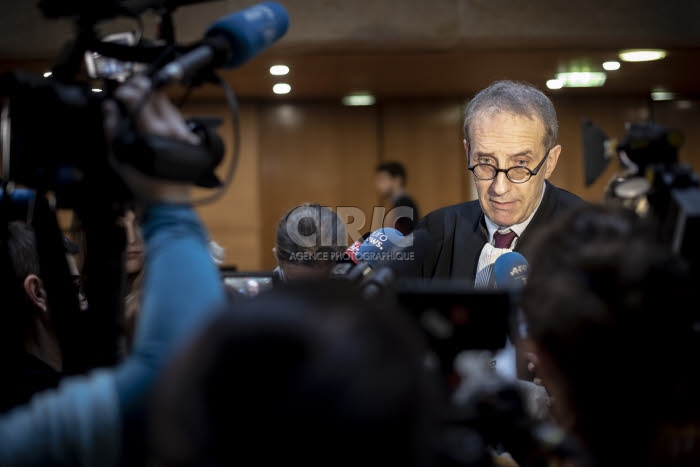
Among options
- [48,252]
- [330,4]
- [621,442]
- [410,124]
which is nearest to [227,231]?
[410,124]

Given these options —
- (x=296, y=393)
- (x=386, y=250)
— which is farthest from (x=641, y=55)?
(x=296, y=393)

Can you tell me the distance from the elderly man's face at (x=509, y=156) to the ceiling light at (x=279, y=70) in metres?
3.49

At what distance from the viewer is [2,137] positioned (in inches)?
A: 36.9

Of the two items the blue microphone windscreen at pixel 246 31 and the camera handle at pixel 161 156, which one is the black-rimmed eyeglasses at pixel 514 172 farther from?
the camera handle at pixel 161 156

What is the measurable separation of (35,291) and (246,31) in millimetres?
723

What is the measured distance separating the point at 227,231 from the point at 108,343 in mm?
5512

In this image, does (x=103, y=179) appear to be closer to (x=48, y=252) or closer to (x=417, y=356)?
(x=48, y=252)

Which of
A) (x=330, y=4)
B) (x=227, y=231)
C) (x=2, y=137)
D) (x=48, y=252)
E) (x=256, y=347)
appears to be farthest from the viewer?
(x=227, y=231)

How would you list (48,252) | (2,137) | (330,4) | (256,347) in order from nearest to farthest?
(256,347), (2,137), (48,252), (330,4)

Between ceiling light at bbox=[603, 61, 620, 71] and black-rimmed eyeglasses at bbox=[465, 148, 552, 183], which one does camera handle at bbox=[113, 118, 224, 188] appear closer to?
black-rimmed eyeglasses at bbox=[465, 148, 552, 183]

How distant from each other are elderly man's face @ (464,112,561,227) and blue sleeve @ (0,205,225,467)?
0.93 meters

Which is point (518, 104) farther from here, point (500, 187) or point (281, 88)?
point (281, 88)

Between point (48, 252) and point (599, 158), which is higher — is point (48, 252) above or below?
below

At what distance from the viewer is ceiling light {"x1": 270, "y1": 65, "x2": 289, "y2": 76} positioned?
4.99 m
